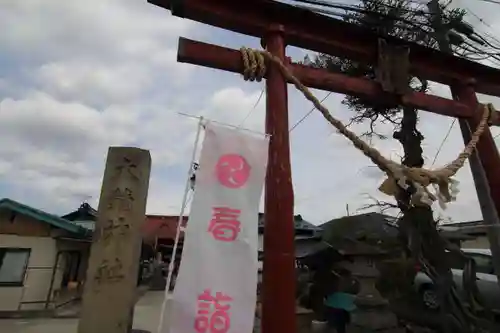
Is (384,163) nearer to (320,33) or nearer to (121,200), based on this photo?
(320,33)

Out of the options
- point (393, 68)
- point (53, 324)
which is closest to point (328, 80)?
point (393, 68)

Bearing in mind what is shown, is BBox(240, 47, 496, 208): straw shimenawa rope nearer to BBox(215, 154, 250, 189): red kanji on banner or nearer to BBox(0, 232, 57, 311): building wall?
BBox(215, 154, 250, 189): red kanji on banner

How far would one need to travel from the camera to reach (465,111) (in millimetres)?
4730

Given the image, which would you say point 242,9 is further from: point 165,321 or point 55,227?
point 55,227

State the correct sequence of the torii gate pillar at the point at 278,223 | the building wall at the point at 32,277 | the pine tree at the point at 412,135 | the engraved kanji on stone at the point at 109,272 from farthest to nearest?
1. the building wall at the point at 32,277
2. the pine tree at the point at 412,135
3. the torii gate pillar at the point at 278,223
4. the engraved kanji on stone at the point at 109,272

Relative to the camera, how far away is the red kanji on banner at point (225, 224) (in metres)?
2.64

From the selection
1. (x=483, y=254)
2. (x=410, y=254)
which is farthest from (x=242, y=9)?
(x=483, y=254)

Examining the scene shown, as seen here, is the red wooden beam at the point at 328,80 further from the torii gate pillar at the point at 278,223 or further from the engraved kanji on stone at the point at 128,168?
the engraved kanji on stone at the point at 128,168

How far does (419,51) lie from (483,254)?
709 centimetres

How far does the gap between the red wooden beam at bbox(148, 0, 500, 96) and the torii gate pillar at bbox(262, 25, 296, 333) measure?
79cm

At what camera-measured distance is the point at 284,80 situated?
A: 11.6 ft

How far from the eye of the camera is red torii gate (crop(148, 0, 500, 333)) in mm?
2990

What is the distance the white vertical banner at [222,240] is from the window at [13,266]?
14.1 metres

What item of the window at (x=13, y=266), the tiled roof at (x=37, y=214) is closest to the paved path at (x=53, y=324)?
the window at (x=13, y=266)
